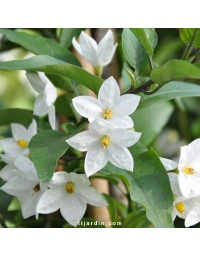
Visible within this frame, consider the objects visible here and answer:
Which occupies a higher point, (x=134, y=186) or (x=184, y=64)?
(x=184, y=64)

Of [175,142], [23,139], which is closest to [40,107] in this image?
[23,139]

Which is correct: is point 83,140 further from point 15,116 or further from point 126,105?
point 15,116

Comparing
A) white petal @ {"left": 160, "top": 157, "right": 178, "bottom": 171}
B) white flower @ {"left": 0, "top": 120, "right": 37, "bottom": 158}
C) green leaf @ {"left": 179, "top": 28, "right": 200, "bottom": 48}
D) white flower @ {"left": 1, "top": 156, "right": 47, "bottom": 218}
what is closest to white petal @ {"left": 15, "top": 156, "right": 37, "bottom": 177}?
white flower @ {"left": 1, "top": 156, "right": 47, "bottom": 218}

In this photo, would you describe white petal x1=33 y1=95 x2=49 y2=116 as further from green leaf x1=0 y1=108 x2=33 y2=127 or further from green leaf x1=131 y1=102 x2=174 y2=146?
green leaf x1=131 y1=102 x2=174 y2=146

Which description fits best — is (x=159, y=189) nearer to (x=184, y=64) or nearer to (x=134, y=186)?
(x=134, y=186)

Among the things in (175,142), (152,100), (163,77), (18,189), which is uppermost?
(163,77)

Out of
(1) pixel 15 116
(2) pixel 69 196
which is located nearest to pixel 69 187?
(2) pixel 69 196
